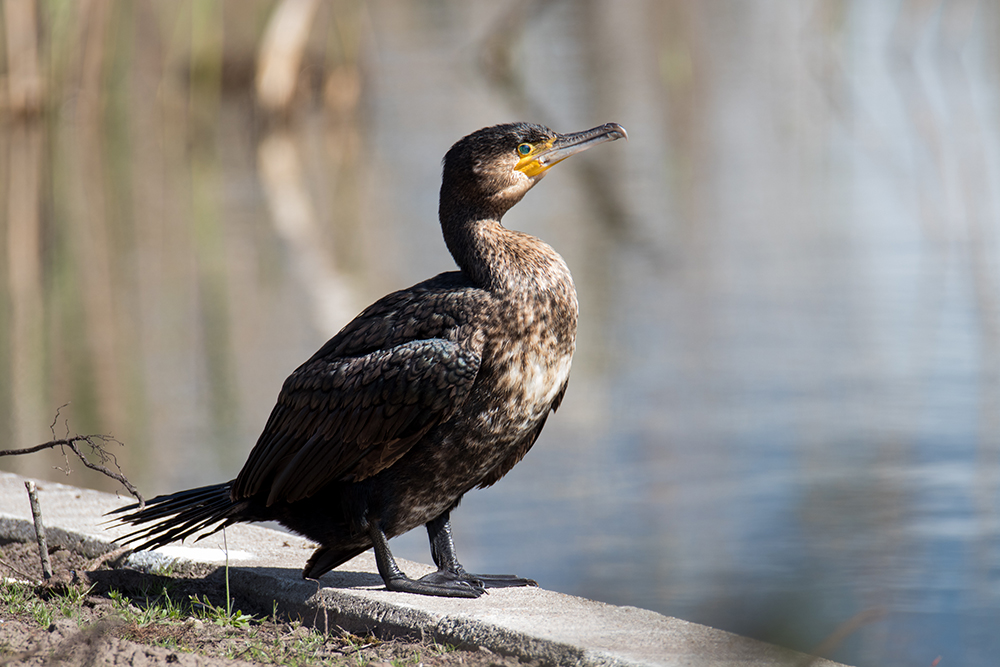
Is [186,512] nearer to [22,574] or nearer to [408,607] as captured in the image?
[22,574]

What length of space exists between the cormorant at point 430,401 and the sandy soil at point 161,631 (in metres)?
0.18

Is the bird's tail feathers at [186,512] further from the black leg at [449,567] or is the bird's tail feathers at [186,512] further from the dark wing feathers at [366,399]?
the black leg at [449,567]

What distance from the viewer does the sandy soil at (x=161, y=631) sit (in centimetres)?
276

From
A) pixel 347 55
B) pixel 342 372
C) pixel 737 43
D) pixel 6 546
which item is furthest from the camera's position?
pixel 737 43

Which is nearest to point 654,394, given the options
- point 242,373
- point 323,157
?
point 242,373

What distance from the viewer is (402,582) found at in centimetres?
326

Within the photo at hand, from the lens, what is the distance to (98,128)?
60.3 feet

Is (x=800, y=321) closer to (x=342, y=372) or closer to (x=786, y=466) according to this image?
(x=786, y=466)

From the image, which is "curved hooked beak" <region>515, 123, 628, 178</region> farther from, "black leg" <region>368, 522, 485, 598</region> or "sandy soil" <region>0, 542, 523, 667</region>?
"sandy soil" <region>0, 542, 523, 667</region>

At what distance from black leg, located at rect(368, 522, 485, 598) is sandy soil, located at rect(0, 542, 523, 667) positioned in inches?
7.6

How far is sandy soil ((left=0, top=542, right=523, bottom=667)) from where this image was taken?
9.04 ft

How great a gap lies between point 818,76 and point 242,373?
641 inches

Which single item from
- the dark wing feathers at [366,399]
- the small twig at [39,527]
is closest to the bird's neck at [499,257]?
the dark wing feathers at [366,399]

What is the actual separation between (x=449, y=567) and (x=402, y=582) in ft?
0.65
